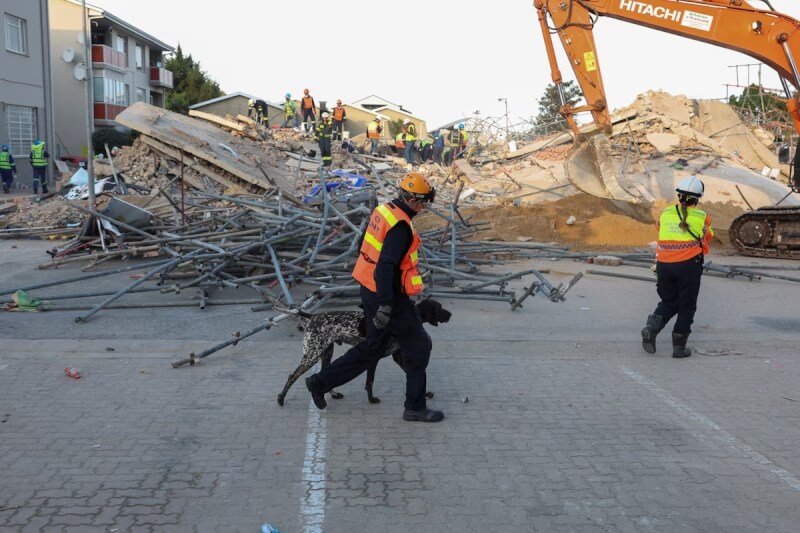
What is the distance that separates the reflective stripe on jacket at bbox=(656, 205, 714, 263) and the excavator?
24.3 ft

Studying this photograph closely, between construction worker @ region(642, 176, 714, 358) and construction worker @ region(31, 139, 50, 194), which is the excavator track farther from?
construction worker @ region(31, 139, 50, 194)

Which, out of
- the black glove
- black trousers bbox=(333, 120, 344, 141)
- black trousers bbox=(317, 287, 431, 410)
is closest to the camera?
the black glove

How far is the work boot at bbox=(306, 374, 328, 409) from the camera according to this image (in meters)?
5.68

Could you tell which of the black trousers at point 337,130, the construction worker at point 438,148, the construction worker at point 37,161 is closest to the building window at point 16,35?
the construction worker at point 37,161

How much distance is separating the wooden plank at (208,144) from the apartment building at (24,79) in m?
9.11

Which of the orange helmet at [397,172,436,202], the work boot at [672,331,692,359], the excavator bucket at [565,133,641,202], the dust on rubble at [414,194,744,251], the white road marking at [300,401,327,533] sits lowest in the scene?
the white road marking at [300,401,327,533]

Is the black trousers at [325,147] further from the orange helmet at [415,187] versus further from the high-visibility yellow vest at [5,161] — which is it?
the orange helmet at [415,187]

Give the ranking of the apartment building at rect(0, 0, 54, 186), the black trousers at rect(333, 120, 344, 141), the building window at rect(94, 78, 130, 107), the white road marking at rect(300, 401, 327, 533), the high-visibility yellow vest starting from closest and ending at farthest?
1. the white road marking at rect(300, 401, 327, 533)
2. the high-visibility yellow vest
3. the apartment building at rect(0, 0, 54, 186)
4. the black trousers at rect(333, 120, 344, 141)
5. the building window at rect(94, 78, 130, 107)

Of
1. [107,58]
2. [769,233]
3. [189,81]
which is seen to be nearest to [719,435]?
[769,233]

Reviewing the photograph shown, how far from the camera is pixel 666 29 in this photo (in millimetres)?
14141

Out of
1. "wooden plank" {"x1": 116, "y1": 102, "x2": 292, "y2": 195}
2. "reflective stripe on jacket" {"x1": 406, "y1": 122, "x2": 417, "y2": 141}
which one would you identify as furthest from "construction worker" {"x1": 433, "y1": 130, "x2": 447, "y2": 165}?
"wooden plank" {"x1": 116, "y1": 102, "x2": 292, "y2": 195}

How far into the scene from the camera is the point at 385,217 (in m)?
5.37

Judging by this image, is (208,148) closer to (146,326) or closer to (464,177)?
(464,177)

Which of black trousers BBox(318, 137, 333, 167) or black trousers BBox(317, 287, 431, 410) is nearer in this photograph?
black trousers BBox(317, 287, 431, 410)
